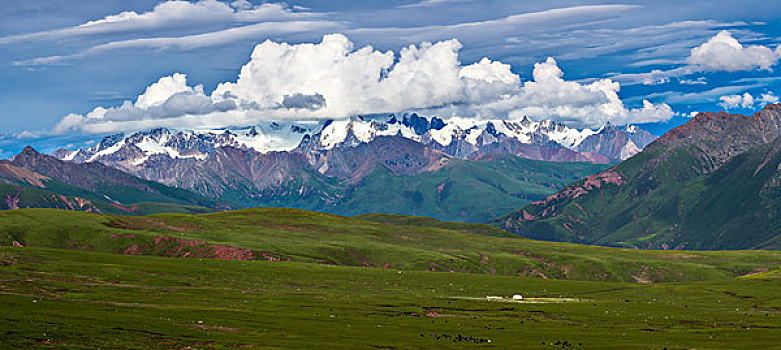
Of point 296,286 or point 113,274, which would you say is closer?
point 113,274

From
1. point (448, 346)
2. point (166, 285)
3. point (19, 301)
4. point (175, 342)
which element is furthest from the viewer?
point (166, 285)

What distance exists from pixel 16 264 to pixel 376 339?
263 ft

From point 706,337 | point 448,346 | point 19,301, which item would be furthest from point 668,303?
point 19,301

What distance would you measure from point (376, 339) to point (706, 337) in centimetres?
3978

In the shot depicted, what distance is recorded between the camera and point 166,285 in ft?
410

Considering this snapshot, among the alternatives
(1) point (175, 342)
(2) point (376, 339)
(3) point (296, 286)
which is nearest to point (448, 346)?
(2) point (376, 339)

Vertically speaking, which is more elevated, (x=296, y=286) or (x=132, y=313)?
(x=132, y=313)

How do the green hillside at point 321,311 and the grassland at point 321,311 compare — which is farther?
the grassland at point 321,311

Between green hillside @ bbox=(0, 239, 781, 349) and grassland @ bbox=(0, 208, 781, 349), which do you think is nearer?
green hillside @ bbox=(0, 239, 781, 349)

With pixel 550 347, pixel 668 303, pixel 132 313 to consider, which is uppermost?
pixel 132 313

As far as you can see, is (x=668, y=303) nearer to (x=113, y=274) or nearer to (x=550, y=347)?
(x=550, y=347)

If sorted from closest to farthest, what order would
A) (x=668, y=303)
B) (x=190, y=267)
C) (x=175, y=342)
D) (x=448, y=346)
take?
(x=175, y=342), (x=448, y=346), (x=668, y=303), (x=190, y=267)

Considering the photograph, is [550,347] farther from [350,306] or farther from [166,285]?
[166,285]

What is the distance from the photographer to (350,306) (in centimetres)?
11331
